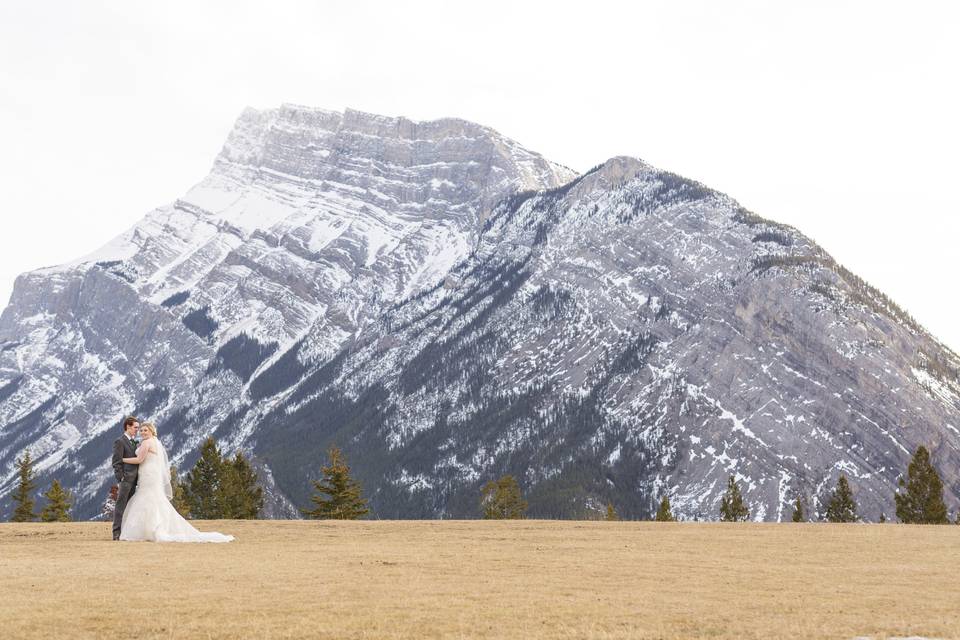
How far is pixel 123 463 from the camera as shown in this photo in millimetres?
30188

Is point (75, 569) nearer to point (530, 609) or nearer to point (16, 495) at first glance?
point (530, 609)

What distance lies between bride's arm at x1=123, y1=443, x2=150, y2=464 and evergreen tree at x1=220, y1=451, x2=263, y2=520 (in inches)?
1956

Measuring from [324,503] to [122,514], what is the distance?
147 feet

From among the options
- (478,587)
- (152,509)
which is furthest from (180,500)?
(478,587)

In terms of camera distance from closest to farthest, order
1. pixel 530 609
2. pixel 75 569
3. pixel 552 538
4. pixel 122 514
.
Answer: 1. pixel 530 609
2. pixel 75 569
3. pixel 122 514
4. pixel 552 538

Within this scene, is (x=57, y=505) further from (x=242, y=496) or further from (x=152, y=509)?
(x=152, y=509)

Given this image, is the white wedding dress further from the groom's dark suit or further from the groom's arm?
the groom's arm

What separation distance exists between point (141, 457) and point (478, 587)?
1455cm

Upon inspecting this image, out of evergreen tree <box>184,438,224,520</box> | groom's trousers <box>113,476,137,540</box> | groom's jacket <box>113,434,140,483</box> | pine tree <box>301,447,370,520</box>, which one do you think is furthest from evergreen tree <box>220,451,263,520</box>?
groom's jacket <box>113,434,140,483</box>

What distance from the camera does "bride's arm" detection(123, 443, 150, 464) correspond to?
98.5 feet

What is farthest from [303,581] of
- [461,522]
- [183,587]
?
[461,522]

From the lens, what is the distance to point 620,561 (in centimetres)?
2705

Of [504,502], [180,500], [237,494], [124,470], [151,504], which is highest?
[124,470]

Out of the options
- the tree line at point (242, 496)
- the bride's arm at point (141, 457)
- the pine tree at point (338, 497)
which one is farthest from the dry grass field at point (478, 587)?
the tree line at point (242, 496)
